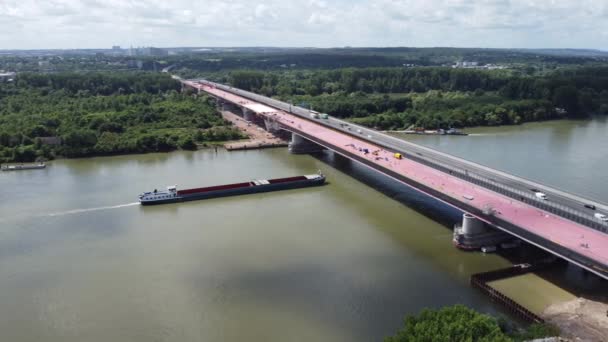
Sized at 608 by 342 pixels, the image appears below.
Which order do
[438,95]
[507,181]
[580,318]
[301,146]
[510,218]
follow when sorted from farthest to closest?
[438,95] → [301,146] → [507,181] → [510,218] → [580,318]

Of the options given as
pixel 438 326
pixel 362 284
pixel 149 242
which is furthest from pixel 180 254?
pixel 438 326

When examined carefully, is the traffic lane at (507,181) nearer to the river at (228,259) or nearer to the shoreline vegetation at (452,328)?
the river at (228,259)

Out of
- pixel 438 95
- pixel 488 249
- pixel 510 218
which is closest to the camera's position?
pixel 510 218

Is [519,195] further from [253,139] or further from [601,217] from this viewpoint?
[253,139]

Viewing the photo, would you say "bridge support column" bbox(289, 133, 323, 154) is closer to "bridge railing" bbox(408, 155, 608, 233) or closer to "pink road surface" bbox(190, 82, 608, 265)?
"pink road surface" bbox(190, 82, 608, 265)

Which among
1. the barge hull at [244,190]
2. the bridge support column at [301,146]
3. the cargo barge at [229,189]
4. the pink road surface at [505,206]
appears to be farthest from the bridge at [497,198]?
the cargo barge at [229,189]

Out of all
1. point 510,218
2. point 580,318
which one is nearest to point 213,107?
point 510,218
